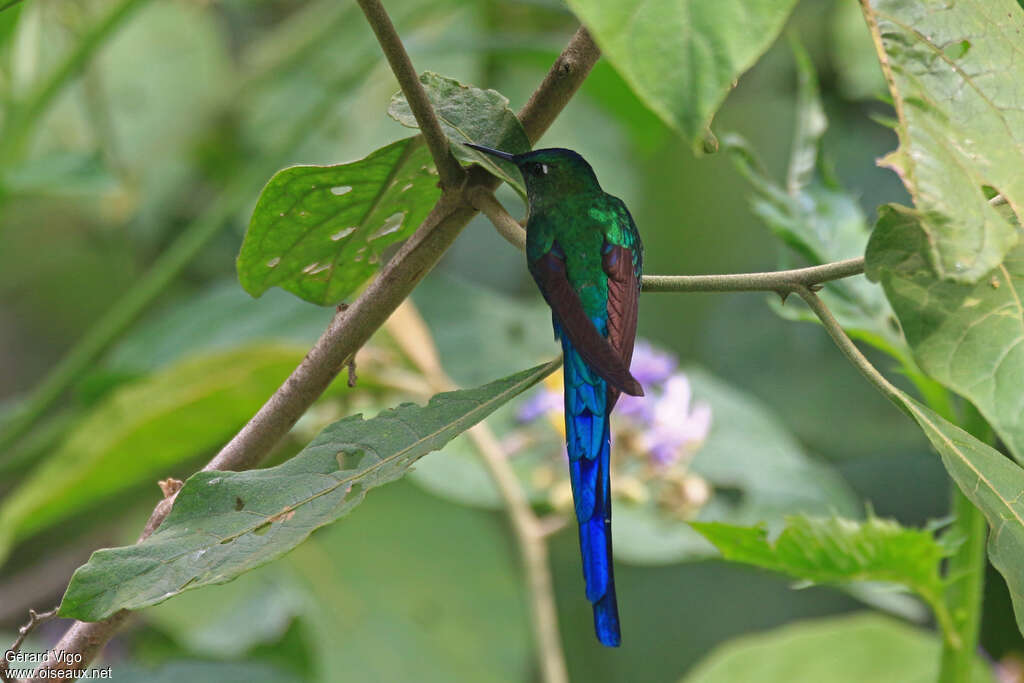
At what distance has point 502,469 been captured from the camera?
1.11 meters

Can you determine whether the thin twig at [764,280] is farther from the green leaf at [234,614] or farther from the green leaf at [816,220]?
the green leaf at [234,614]

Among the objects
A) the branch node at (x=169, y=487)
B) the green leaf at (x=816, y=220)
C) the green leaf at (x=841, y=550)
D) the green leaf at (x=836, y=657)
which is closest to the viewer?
the branch node at (x=169, y=487)

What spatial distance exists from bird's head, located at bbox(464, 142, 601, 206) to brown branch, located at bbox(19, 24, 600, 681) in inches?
1.9

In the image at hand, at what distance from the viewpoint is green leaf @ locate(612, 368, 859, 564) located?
3.75ft

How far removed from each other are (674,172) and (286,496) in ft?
5.58

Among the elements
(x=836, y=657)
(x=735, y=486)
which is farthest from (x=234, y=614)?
(x=836, y=657)

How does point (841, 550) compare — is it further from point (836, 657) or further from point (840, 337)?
point (836, 657)

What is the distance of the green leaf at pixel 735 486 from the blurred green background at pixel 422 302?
32cm

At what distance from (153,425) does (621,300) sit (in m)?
0.85

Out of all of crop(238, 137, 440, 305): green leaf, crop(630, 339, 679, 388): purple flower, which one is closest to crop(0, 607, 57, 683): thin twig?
crop(238, 137, 440, 305): green leaf

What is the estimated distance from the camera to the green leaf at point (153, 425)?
114 cm

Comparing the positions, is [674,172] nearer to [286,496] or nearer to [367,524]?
[367,524]

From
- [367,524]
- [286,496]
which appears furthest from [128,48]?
[286,496]

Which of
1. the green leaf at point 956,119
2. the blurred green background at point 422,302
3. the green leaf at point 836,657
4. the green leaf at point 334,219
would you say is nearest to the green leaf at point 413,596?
the blurred green background at point 422,302
